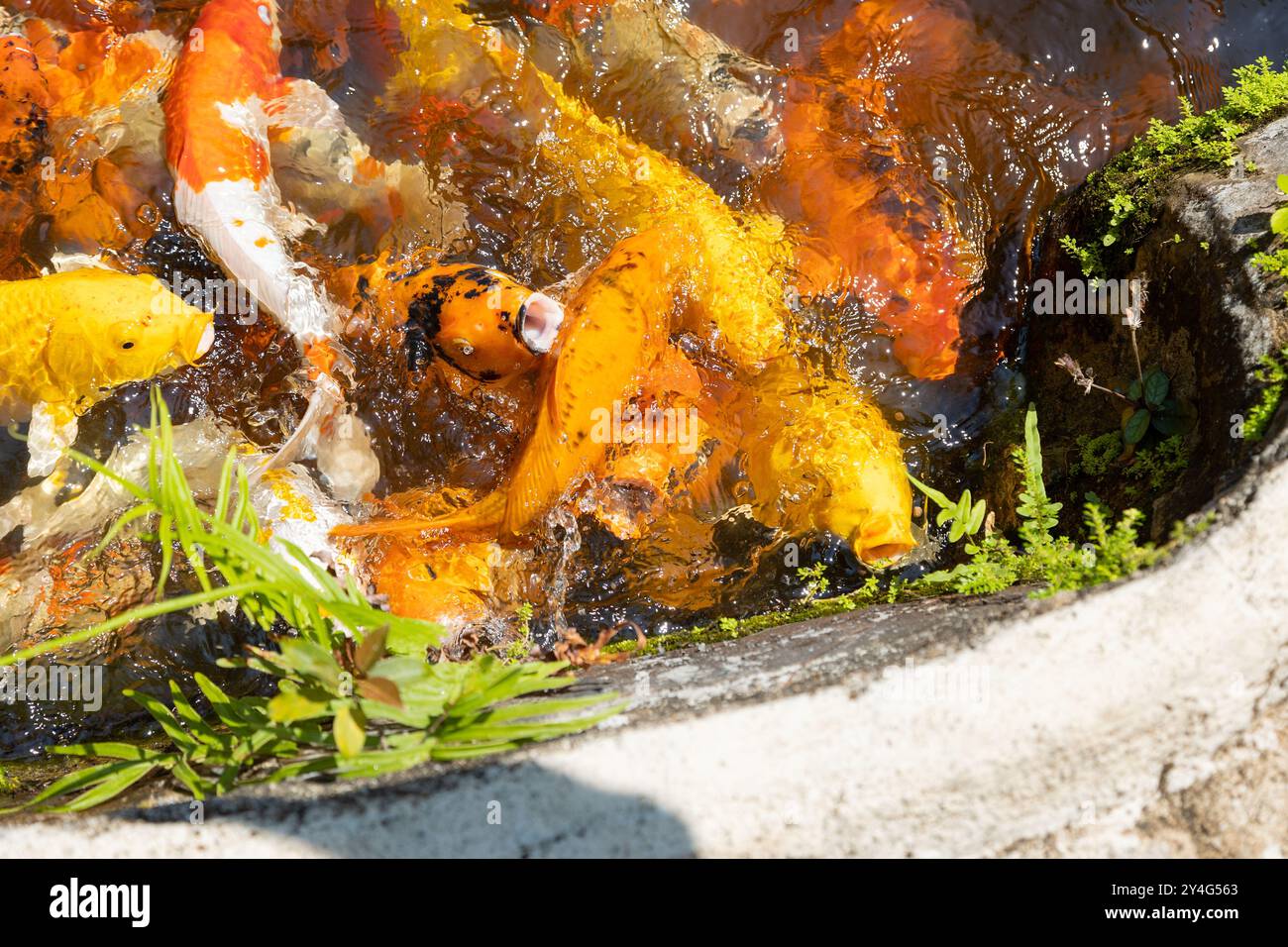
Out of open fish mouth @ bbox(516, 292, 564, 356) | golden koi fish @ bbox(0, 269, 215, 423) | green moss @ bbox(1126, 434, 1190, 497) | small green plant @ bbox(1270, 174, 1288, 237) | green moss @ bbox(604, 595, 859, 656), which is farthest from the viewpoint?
golden koi fish @ bbox(0, 269, 215, 423)

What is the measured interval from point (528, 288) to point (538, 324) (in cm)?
34

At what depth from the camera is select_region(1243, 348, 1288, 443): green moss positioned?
2312 mm

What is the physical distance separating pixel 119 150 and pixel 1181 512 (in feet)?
16.7

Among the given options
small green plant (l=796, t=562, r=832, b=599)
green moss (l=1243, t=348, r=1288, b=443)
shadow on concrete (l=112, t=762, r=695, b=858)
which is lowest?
shadow on concrete (l=112, t=762, r=695, b=858)

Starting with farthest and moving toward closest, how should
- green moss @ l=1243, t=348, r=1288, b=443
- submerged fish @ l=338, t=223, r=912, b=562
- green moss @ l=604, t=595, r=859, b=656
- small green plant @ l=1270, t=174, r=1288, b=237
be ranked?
submerged fish @ l=338, t=223, r=912, b=562 < green moss @ l=604, t=595, r=859, b=656 < small green plant @ l=1270, t=174, r=1288, b=237 < green moss @ l=1243, t=348, r=1288, b=443

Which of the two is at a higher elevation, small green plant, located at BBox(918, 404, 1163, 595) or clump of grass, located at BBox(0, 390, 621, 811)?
small green plant, located at BBox(918, 404, 1163, 595)

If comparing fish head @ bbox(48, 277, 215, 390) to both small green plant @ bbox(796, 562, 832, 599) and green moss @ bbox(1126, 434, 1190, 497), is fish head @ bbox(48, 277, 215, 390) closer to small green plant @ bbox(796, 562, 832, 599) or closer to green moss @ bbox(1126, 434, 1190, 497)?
small green plant @ bbox(796, 562, 832, 599)

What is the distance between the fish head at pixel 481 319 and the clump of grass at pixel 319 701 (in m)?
1.36

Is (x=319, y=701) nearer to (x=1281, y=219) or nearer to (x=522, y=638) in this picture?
(x=522, y=638)

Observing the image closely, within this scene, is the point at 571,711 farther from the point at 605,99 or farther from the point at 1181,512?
the point at 605,99

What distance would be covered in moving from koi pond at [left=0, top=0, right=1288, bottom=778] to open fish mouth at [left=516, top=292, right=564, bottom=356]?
0.05 feet

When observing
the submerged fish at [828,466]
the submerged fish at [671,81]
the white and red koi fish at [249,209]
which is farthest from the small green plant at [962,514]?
the white and red koi fish at [249,209]

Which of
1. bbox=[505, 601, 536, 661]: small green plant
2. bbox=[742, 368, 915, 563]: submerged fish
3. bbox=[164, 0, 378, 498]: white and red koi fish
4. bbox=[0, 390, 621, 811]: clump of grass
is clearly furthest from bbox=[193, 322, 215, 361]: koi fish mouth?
bbox=[742, 368, 915, 563]: submerged fish

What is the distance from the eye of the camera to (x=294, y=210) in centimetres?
440
